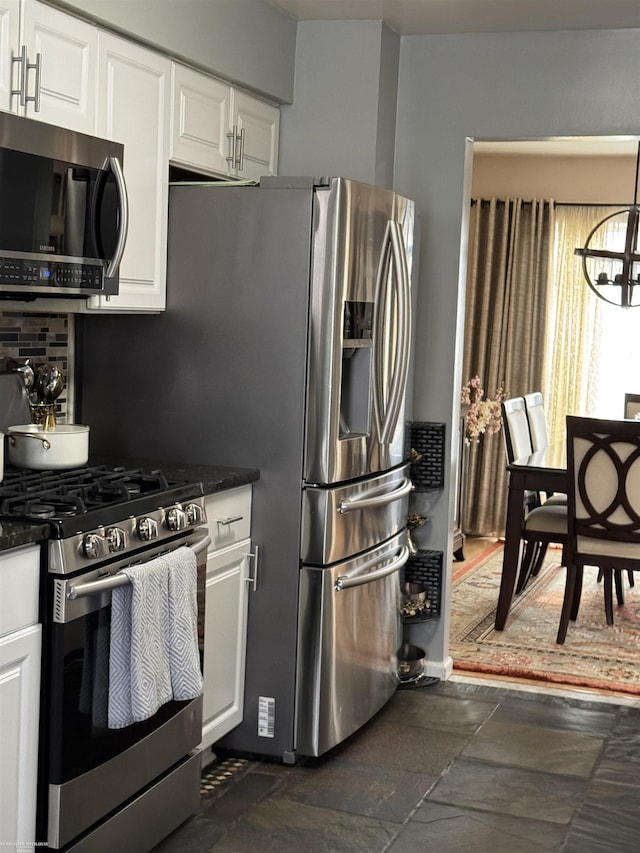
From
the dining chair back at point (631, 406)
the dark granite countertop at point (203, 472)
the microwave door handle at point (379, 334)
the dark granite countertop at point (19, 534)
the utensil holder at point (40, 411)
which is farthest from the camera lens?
the dining chair back at point (631, 406)

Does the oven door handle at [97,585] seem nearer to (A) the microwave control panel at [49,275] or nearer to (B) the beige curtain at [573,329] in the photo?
(A) the microwave control panel at [49,275]

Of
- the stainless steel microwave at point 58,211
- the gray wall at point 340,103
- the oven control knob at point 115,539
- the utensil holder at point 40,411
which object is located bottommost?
the oven control knob at point 115,539

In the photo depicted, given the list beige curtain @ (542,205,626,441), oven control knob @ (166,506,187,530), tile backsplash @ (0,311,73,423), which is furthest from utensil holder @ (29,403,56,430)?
beige curtain @ (542,205,626,441)

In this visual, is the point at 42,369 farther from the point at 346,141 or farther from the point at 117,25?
the point at 346,141

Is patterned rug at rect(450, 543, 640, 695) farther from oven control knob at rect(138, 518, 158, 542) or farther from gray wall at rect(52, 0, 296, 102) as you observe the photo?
gray wall at rect(52, 0, 296, 102)

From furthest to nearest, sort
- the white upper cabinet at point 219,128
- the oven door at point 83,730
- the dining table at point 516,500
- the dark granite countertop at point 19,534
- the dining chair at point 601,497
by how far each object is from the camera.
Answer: the dining table at point 516,500
the dining chair at point 601,497
the white upper cabinet at point 219,128
the oven door at point 83,730
the dark granite countertop at point 19,534

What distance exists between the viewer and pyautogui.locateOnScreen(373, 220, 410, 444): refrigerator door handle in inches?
140

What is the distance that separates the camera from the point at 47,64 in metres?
2.73

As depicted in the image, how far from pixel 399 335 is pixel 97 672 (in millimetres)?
1677

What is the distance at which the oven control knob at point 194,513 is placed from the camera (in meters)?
2.87

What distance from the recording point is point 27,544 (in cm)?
228

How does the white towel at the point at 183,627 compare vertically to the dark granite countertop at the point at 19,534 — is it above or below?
below

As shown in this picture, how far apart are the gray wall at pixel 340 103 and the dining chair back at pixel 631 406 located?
2.78 m

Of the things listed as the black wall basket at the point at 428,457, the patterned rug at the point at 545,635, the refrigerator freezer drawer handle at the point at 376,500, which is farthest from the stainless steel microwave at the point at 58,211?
the patterned rug at the point at 545,635
